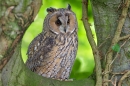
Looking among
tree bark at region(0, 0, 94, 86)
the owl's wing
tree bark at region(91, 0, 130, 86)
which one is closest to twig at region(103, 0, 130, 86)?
tree bark at region(91, 0, 130, 86)

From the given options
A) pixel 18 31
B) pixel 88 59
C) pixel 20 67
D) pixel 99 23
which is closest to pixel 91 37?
pixel 99 23

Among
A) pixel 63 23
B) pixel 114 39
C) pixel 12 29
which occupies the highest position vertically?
pixel 63 23

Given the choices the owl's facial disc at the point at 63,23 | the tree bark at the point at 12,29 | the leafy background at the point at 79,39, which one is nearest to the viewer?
the tree bark at the point at 12,29

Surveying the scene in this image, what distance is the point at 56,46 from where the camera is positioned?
241cm

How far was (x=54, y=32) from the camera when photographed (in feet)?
8.09

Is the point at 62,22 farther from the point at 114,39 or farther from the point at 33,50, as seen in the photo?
the point at 114,39

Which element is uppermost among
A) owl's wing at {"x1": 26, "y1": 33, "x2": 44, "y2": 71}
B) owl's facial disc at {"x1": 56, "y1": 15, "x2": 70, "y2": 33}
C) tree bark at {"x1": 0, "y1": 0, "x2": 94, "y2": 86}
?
owl's facial disc at {"x1": 56, "y1": 15, "x2": 70, "y2": 33}

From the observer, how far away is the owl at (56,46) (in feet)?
7.88

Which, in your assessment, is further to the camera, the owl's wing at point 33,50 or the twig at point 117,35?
the owl's wing at point 33,50

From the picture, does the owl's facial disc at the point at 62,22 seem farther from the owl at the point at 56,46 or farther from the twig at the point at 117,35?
the twig at the point at 117,35

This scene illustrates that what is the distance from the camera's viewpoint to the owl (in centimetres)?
240

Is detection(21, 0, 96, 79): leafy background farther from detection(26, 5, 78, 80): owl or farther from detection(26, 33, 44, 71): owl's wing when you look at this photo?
detection(26, 33, 44, 71): owl's wing

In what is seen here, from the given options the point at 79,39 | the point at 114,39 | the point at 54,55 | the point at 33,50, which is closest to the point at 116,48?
the point at 114,39

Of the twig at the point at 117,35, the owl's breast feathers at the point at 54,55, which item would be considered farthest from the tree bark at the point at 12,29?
the owl's breast feathers at the point at 54,55
